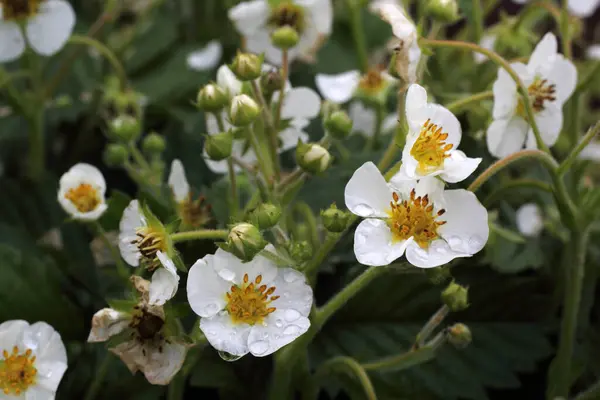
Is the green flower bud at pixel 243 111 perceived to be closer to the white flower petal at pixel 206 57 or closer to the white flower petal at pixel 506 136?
the white flower petal at pixel 506 136

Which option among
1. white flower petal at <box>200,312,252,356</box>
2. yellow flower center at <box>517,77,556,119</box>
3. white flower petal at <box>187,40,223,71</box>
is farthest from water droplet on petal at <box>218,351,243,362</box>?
white flower petal at <box>187,40,223,71</box>

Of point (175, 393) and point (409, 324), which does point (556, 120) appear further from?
point (175, 393)

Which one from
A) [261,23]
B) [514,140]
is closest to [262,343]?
[514,140]

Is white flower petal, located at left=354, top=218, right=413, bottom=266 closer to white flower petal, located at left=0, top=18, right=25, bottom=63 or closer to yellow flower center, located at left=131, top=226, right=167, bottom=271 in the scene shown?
yellow flower center, located at left=131, top=226, right=167, bottom=271

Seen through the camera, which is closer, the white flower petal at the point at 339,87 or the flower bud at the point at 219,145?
the flower bud at the point at 219,145

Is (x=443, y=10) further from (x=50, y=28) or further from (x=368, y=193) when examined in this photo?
(x=50, y=28)

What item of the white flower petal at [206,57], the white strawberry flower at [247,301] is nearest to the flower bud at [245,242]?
the white strawberry flower at [247,301]
